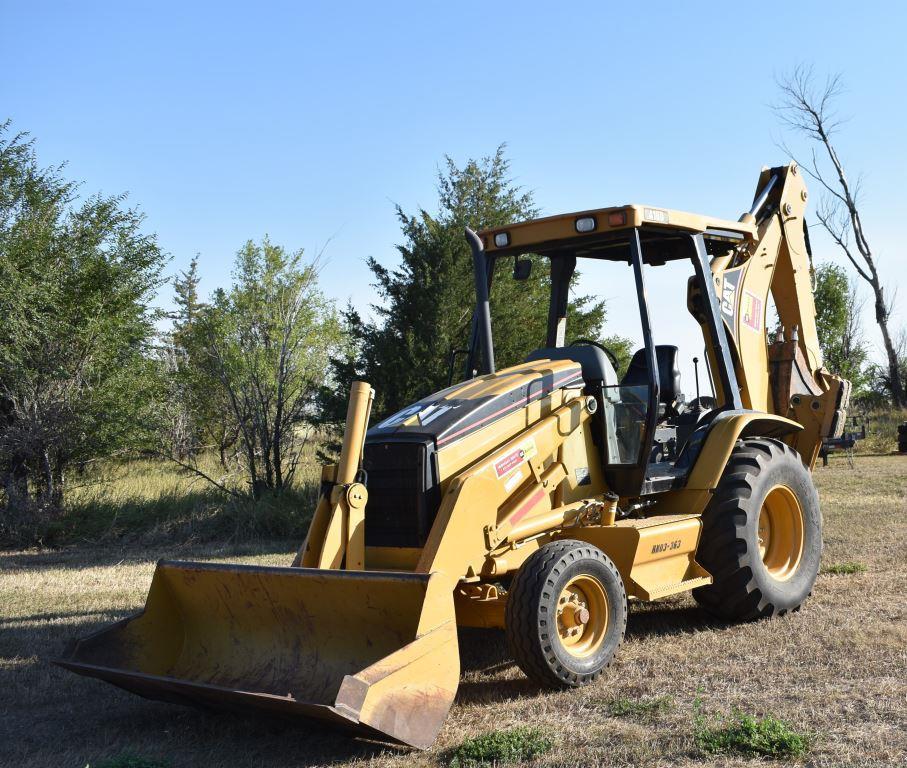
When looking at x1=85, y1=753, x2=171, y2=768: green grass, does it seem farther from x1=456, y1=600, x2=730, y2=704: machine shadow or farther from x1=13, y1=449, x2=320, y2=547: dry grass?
x1=13, y1=449, x2=320, y2=547: dry grass

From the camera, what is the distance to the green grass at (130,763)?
13.6ft

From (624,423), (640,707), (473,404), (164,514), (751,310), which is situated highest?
(751,310)

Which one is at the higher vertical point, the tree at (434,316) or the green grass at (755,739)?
the tree at (434,316)

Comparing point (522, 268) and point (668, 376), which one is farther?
point (668, 376)

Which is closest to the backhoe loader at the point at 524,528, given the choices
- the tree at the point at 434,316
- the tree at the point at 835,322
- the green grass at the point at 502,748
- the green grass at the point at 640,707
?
the green grass at the point at 502,748

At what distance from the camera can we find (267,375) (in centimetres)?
1376

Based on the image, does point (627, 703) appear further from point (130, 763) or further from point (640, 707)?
point (130, 763)

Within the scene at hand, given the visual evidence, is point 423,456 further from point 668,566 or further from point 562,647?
point 668,566

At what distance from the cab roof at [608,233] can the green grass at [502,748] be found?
320 cm

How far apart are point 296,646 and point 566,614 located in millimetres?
1430

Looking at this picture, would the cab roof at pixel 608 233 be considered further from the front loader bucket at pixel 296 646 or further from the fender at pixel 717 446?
the front loader bucket at pixel 296 646

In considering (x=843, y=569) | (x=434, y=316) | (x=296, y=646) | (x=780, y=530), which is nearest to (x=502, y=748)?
(x=296, y=646)

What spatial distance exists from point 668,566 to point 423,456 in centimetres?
172

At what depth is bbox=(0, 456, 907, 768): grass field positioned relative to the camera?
166 inches
